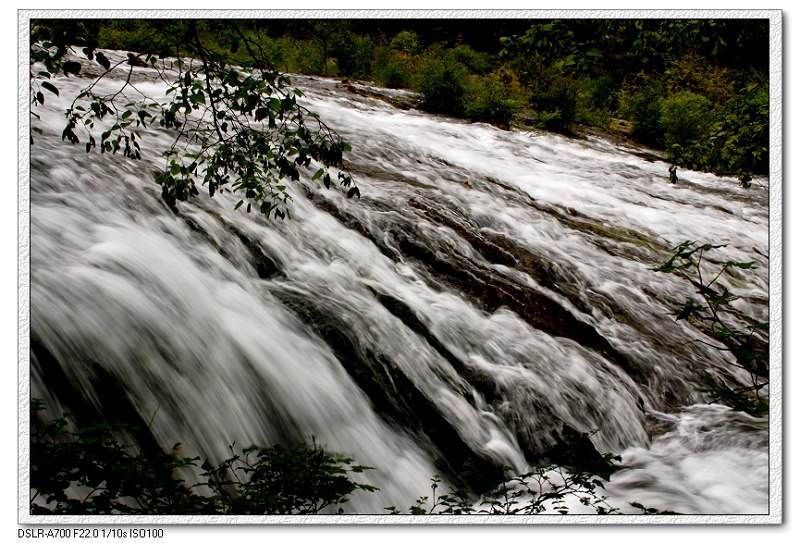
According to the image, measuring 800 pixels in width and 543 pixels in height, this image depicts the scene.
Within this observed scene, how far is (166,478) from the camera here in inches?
71.2

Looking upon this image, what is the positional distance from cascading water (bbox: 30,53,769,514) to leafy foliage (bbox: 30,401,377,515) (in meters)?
0.06

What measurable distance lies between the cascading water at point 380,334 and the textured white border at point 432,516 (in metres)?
0.06

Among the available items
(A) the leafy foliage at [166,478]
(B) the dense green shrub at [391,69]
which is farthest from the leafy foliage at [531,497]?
(B) the dense green shrub at [391,69]

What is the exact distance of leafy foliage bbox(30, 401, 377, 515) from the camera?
169 cm

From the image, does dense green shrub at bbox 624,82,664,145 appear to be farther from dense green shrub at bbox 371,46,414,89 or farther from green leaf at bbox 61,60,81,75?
green leaf at bbox 61,60,81,75

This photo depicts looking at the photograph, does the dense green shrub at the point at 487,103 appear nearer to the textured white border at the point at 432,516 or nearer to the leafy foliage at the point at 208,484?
the textured white border at the point at 432,516

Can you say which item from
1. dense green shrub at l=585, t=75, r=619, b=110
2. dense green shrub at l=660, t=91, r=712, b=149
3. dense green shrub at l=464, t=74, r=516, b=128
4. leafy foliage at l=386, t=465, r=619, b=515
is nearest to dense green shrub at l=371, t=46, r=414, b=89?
dense green shrub at l=464, t=74, r=516, b=128

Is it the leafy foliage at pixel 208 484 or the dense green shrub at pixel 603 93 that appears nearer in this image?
the leafy foliage at pixel 208 484

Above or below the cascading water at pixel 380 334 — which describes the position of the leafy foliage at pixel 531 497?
below

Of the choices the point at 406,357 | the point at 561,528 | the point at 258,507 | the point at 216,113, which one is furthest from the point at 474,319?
the point at 216,113

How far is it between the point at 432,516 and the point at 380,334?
0.75 metres

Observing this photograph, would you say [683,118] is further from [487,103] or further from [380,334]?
[380,334]

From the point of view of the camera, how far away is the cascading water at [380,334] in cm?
194

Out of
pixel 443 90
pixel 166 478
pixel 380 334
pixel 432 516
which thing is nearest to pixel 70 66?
pixel 166 478
